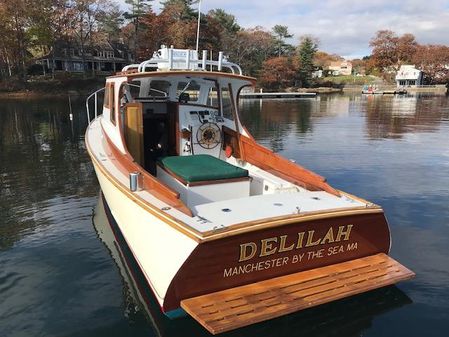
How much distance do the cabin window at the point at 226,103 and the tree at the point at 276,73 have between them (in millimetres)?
69149

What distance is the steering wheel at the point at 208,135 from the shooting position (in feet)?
30.6

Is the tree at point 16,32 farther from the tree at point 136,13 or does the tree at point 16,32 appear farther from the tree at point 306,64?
the tree at point 306,64

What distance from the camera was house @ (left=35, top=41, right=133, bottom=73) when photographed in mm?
62156

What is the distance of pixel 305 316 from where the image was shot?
5.32 meters

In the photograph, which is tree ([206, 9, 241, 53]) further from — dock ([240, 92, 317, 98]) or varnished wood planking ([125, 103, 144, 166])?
varnished wood planking ([125, 103, 144, 166])

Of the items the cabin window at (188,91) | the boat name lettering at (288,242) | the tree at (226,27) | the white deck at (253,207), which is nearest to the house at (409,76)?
the tree at (226,27)

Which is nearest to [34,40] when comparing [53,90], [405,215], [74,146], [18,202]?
[53,90]

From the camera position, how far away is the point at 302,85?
8488 cm

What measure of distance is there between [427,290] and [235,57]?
3082 inches

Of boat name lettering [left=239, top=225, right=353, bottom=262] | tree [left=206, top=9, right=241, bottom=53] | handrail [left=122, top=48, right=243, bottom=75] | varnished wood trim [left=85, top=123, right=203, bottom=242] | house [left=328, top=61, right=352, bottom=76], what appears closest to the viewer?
varnished wood trim [left=85, top=123, right=203, bottom=242]

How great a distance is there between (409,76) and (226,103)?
9708 cm

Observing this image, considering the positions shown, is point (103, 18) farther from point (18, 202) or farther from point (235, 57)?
point (18, 202)

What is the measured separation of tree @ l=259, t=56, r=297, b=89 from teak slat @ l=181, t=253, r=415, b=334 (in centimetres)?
7367

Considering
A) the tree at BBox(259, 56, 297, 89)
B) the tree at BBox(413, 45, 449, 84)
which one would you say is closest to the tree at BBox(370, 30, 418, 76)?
the tree at BBox(413, 45, 449, 84)
